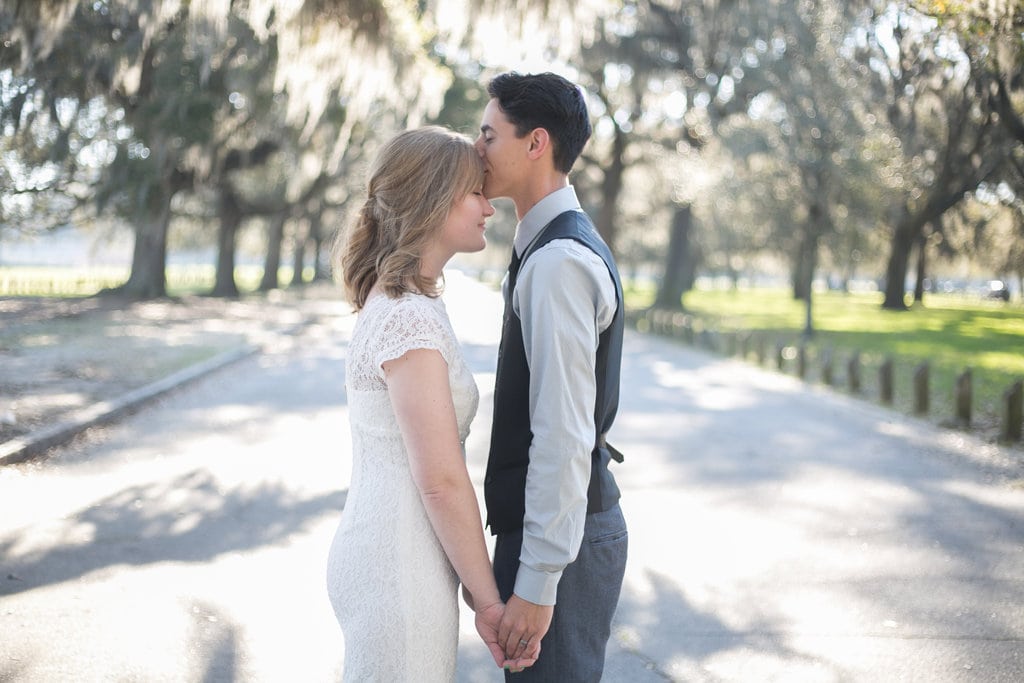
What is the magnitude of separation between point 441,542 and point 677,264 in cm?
3586

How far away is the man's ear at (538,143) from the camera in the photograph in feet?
7.67

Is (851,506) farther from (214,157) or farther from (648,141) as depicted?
(648,141)

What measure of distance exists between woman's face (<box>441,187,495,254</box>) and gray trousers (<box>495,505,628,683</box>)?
66 centimetres

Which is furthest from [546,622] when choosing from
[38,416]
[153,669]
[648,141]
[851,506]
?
[648,141]

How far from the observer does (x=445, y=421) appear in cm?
212

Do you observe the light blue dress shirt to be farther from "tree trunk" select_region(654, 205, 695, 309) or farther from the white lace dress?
"tree trunk" select_region(654, 205, 695, 309)

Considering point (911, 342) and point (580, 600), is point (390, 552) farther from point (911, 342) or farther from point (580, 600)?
point (911, 342)

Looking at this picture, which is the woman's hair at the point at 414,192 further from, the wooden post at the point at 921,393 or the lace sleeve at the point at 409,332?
the wooden post at the point at 921,393

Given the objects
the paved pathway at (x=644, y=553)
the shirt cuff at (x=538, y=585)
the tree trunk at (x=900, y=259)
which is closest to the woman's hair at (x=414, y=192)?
the shirt cuff at (x=538, y=585)

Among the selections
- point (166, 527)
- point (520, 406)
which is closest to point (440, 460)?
point (520, 406)

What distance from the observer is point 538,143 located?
2350mm

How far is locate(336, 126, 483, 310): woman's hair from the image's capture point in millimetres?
2207

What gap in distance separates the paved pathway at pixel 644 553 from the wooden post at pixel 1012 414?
348 mm

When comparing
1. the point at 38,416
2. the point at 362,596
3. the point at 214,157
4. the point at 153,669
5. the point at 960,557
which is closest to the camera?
the point at 362,596
